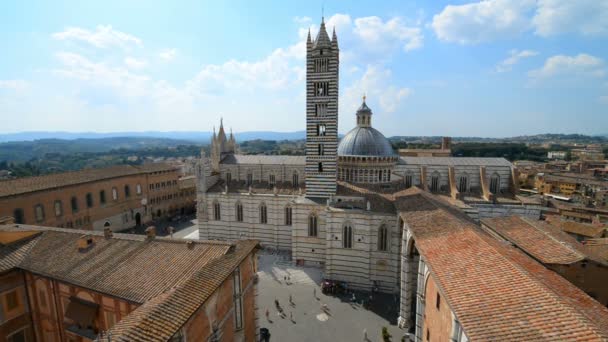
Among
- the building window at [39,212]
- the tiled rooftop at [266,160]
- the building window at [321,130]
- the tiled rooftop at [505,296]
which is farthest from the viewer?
the tiled rooftop at [266,160]

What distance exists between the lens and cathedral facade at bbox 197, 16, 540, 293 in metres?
24.5

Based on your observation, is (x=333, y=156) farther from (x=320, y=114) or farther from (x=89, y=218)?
(x=89, y=218)

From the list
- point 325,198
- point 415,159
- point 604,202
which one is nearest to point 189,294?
point 325,198

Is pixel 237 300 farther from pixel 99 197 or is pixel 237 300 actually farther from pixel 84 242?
pixel 99 197

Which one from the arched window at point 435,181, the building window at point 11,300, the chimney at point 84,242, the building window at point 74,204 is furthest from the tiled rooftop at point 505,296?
the building window at point 74,204

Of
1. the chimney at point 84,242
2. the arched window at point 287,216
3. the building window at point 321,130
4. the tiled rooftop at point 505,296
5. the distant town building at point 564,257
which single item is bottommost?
the arched window at point 287,216

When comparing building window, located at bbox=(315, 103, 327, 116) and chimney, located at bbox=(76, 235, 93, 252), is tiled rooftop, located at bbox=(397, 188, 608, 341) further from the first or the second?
chimney, located at bbox=(76, 235, 93, 252)

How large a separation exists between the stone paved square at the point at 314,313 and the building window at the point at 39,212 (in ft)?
83.3

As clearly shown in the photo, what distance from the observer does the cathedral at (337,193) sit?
79.7ft

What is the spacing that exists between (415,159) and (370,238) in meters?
15.7

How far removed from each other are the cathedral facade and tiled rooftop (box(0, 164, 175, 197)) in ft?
48.2

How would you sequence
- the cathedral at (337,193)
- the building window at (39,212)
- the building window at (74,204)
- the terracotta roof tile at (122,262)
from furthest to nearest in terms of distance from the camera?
the building window at (74,204), the building window at (39,212), the cathedral at (337,193), the terracotta roof tile at (122,262)

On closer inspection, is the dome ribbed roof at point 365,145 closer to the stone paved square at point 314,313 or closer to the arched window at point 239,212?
the stone paved square at point 314,313

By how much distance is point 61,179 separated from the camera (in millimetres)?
34875
